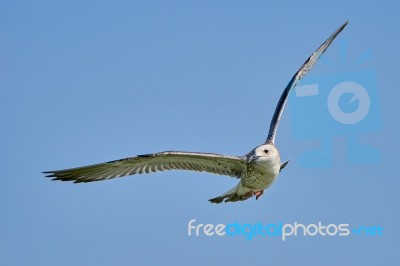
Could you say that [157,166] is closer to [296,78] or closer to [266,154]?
[266,154]

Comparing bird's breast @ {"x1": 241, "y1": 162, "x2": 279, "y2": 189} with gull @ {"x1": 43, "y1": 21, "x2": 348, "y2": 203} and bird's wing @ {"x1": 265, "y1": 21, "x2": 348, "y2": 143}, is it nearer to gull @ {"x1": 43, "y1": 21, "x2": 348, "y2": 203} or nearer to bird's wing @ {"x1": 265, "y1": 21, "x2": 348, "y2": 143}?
gull @ {"x1": 43, "y1": 21, "x2": 348, "y2": 203}

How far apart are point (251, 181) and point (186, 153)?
125 centimetres

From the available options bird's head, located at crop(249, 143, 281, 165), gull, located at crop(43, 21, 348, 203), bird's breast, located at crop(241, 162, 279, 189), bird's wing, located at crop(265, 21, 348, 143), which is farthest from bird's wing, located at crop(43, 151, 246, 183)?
bird's wing, located at crop(265, 21, 348, 143)

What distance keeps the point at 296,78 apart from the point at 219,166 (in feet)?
8.34

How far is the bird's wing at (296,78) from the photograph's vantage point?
1234cm

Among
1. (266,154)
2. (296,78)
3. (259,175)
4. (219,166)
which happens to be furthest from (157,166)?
(296,78)

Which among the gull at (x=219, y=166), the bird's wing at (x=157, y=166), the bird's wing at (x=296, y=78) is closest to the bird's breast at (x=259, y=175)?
the gull at (x=219, y=166)

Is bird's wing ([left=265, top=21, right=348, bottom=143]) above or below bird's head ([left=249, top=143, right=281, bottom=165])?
above

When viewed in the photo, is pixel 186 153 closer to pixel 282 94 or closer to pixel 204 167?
pixel 204 167

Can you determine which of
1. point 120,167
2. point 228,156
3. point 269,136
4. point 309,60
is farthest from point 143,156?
point 309,60

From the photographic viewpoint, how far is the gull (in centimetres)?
1181

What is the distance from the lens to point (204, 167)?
13047 millimetres

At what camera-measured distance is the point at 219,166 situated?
12852 mm

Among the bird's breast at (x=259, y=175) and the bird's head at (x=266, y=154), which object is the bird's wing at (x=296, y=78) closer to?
the bird's head at (x=266, y=154)
